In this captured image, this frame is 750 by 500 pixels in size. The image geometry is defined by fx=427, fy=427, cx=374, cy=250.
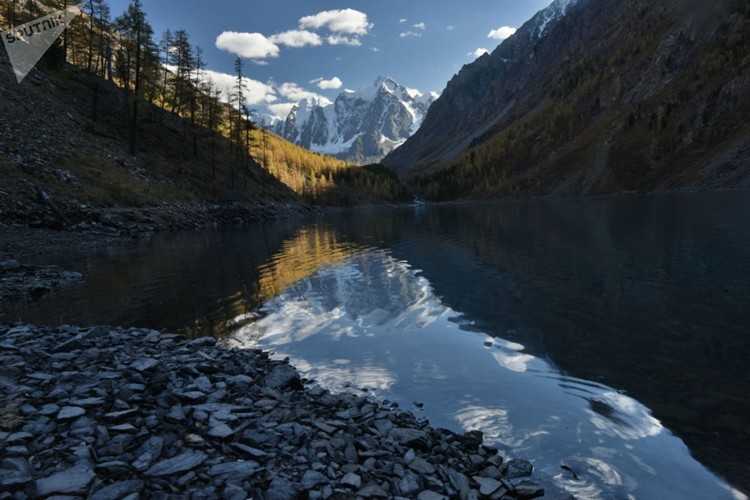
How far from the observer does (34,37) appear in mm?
80312

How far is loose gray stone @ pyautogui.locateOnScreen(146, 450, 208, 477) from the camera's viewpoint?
605 centimetres

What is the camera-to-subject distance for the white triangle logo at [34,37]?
233 feet

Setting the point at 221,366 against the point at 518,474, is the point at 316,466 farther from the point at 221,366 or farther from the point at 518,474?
the point at 221,366

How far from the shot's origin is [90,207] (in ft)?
160

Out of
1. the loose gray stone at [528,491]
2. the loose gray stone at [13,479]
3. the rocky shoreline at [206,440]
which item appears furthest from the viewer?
the loose gray stone at [528,491]

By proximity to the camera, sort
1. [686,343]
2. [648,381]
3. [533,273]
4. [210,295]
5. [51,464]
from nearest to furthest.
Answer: [51,464] < [648,381] < [686,343] < [210,295] < [533,273]

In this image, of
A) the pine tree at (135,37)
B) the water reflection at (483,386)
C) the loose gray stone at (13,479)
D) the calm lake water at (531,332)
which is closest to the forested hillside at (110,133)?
the pine tree at (135,37)

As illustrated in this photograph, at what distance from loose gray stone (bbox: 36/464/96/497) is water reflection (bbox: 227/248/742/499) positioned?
6.85 m

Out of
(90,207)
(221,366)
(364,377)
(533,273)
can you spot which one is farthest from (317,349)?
(90,207)

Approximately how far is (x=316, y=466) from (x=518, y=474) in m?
3.70

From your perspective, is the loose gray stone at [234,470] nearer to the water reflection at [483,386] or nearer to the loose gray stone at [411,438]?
the loose gray stone at [411,438]

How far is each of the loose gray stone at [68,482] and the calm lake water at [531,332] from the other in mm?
6857

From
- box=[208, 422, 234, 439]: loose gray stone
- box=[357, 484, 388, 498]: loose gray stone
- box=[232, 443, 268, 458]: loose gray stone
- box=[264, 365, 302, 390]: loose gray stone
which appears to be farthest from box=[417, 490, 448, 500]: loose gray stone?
box=[264, 365, 302, 390]: loose gray stone

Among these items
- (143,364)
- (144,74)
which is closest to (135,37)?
(144,74)
